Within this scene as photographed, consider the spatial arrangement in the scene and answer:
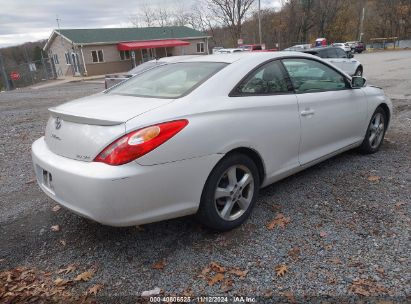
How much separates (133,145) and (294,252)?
1.52 metres

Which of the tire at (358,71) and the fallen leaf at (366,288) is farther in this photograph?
the tire at (358,71)

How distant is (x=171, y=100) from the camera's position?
2859 millimetres

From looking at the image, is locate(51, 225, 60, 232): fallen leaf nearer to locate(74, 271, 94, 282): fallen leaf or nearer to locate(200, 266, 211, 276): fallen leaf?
locate(74, 271, 94, 282): fallen leaf

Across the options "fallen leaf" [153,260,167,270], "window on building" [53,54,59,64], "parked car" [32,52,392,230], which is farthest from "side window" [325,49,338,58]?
"window on building" [53,54,59,64]

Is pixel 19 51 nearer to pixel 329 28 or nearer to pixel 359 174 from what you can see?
pixel 329 28

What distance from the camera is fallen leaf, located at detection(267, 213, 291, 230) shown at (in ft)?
10.7

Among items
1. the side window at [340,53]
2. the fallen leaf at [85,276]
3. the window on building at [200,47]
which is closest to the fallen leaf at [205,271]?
the fallen leaf at [85,276]

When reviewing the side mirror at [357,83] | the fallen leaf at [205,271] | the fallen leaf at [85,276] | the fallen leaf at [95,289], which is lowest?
the fallen leaf at [205,271]

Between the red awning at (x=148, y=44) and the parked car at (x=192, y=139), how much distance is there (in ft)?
115

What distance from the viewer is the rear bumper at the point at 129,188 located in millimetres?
2441

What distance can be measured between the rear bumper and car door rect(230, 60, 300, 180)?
1.82 ft

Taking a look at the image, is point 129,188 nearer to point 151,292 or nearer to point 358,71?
point 151,292

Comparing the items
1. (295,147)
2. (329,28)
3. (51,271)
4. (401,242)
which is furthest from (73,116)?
(329,28)

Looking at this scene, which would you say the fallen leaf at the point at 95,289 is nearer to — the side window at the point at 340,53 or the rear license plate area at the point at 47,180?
the rear license plate area at the point at 47,180
